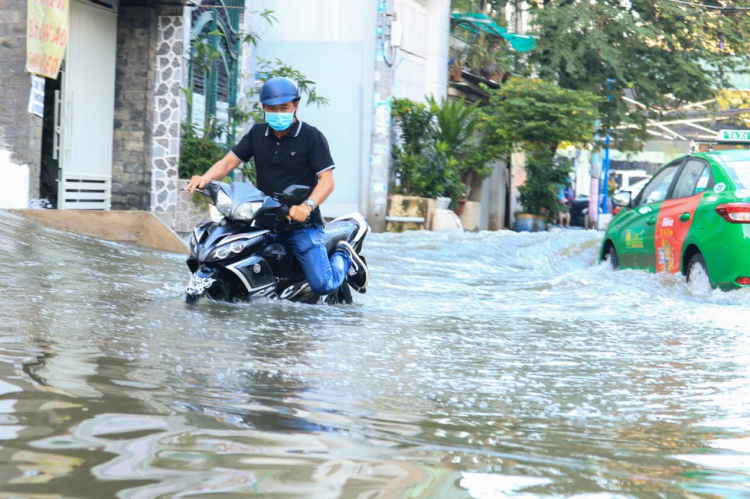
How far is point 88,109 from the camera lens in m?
13.8

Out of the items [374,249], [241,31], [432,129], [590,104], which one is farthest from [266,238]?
[590,104]

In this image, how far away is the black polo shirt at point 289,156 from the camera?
267 inches

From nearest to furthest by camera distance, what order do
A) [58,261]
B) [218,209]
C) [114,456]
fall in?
[114,456] < [218,209] < [58,261]

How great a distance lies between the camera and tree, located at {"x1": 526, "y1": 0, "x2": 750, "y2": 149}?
2497cm

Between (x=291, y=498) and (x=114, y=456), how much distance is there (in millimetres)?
555

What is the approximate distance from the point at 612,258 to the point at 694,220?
8.01 ft

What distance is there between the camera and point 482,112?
24.7m

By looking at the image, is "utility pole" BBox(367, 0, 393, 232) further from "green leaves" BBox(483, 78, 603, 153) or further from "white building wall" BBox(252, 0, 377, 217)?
"green leaves" BBox(483, 78, 603, 153)

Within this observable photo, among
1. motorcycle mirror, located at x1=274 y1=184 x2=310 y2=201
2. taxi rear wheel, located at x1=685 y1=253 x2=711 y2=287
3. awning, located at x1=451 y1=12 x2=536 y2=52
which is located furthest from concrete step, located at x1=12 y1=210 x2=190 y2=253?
awning, located at x1=451 y1=12 x2=536 y2=52

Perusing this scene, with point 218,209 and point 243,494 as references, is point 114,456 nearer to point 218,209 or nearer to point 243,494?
point 243,494

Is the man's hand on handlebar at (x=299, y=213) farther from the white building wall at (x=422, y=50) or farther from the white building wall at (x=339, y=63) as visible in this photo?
the white building wall at (x=422, y=50)

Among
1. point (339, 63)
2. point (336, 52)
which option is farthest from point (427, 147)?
point (336, 52)

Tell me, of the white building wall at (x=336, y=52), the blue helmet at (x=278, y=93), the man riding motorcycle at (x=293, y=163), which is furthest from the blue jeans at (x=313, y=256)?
the white building wall at (x=336, y=52)

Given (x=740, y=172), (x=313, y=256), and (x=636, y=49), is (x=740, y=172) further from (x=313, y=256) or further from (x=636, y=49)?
(x=636, y=49)
